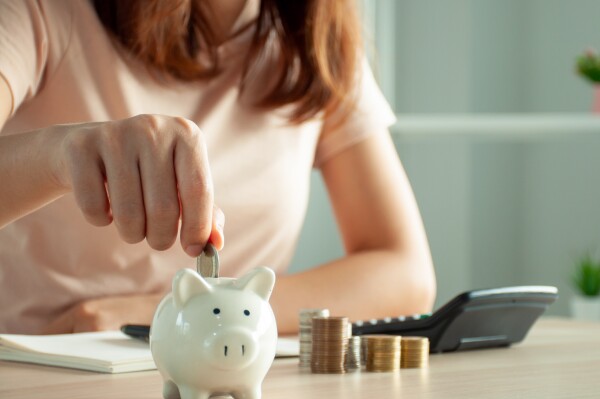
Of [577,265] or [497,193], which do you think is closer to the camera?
[577,265]

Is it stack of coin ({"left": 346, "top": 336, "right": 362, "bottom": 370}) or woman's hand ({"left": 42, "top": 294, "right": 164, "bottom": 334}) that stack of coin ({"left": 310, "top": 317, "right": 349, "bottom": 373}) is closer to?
stack of coin ({"left": 346, "top": 336, "right": 362, "bottom": 370})

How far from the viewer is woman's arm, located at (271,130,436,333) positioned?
1.19 m

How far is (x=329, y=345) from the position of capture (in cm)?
78

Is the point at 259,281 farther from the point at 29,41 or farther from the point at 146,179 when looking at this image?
the point at 29,41

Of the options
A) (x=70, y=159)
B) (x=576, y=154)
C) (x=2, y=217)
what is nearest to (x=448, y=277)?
(x=576, y=154)

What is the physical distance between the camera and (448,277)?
124 inches

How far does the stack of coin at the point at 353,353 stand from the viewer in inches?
31.5

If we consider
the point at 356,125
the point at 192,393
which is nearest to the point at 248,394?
the point at 192,393

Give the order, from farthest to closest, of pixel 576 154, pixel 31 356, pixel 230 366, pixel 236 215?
1. pixel 576 154
2. pixel 236 215
3. pixel 31 356
4. pixel 230 366

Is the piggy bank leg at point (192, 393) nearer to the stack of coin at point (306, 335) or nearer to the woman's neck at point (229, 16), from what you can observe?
the stack of coin at point (306, 335)

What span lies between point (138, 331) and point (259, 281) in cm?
29

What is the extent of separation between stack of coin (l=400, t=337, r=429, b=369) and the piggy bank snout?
235 mm

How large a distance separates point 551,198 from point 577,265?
342 millimetres

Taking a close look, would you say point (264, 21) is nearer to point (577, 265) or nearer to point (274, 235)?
point (274, 235)
